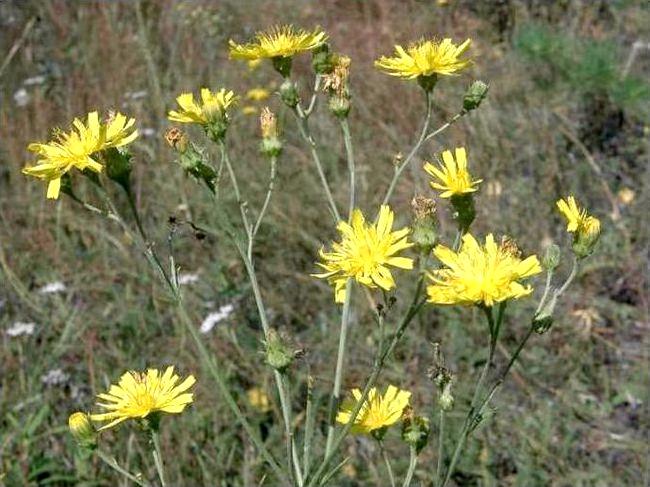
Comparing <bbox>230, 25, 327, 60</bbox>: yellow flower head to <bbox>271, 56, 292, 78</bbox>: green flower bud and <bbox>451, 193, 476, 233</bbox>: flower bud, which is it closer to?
<bbox>271, 56, 292, 78</bbox>: green flower bud

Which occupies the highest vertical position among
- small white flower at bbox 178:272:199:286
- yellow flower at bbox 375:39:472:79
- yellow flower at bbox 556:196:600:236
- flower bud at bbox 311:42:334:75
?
yellow flower at bbox 375:39:472:79

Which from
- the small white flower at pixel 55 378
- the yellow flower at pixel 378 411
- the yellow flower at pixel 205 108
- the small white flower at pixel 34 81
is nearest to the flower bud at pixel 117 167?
the yellow flower at pixel 205 108

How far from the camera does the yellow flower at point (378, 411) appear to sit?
4.92ft

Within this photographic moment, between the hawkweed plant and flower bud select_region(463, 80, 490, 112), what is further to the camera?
flower bud select_region(463, 80, 490, 112)

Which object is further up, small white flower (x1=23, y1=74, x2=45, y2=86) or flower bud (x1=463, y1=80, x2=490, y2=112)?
flower bud (x1=463, y1=80, x2=490, y2=112)

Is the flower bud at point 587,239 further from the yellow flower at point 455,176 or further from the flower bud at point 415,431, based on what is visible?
the flower bud at point 415,431

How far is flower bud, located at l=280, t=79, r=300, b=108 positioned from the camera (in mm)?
1567

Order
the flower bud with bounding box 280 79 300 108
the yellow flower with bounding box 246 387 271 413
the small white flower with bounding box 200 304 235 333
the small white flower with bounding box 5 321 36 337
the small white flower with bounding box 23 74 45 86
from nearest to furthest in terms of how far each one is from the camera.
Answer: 1. the flower bud with bounding box 280 79 300 108
2. the yellow flower with bounding box 246 387 271 413
3. the small white flower with bounding box 200 304 235 333
4. the small white flower with bounding box 5 321 36 337
5. the small white flower with bounding box 23 74 45 86

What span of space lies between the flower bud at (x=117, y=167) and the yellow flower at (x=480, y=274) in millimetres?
475

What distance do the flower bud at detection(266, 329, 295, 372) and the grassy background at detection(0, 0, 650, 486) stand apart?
52 centimetres

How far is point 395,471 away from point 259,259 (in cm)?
130

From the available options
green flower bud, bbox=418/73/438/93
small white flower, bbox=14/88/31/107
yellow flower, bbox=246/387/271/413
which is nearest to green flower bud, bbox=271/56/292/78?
green flower bud, bbox=418/73/438/93

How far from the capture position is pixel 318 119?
449cm

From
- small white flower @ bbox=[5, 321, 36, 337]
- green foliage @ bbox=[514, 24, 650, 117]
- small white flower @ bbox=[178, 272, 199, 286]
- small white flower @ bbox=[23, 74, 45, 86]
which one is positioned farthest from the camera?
small white flower @ bbox=[23, 74, 45, 86]
